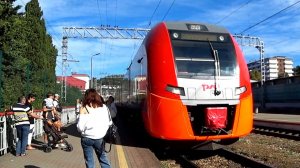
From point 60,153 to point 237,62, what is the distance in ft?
16.8

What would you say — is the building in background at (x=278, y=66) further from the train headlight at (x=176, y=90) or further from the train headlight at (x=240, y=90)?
the train headlight at (x=176, y=90)

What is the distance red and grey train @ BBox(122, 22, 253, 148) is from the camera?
10.3m

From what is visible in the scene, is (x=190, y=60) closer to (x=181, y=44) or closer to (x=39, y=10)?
(x=181, y=44)

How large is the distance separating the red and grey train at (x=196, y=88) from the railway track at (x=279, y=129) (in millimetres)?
6488

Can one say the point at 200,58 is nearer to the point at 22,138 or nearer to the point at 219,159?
the point at 219,159

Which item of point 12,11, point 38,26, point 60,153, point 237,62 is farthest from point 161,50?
point 38,26

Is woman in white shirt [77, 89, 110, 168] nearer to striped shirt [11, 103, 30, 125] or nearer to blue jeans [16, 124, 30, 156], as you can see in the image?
blue jeans [16, 124, 30, 156]

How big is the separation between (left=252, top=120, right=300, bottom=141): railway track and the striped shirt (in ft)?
32.5

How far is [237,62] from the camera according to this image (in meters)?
11.1

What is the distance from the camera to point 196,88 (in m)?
10.4

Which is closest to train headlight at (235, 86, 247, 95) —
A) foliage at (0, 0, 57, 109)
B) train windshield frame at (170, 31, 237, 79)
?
train windshield frame at (170, 31, 237, 79)

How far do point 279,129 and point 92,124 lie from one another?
16.6 metres

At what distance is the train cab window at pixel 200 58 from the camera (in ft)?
35.0

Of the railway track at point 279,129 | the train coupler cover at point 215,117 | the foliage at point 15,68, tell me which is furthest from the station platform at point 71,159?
the railway track at point 279,129
